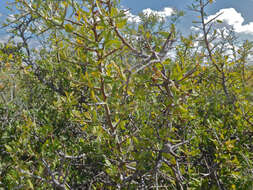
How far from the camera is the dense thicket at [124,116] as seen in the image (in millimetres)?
886

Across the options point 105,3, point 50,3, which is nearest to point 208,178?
point 105,3

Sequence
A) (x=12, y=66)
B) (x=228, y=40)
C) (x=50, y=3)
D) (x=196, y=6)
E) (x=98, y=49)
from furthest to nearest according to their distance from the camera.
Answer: (x=12, y=66) → (x=228, y=40) → (x=196, y=6) → (x=50, y=3) → (x=98, y=49)

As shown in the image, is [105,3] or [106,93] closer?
[105,3]

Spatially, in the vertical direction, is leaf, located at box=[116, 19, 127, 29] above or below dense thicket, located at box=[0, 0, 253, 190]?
above

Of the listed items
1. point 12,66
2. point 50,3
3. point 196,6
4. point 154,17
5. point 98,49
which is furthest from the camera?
point 154,17

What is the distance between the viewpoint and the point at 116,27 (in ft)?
2.86

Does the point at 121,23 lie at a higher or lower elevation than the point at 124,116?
higher

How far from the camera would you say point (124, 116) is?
3.20 ft

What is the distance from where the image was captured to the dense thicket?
89 centimetres

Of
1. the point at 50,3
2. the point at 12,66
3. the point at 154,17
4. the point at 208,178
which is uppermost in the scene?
the point at 154,17

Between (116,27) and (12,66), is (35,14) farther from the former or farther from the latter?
(12,66)

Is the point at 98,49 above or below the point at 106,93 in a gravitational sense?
above

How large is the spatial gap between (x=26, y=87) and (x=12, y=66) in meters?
0.32

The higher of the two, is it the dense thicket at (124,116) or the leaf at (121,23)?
the leaf at (121,23)
